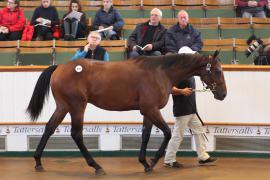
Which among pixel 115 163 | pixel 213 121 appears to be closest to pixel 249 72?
pixel 213 121

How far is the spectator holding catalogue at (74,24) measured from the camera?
1124 cm

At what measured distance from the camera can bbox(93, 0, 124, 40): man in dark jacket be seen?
1125 centimetres

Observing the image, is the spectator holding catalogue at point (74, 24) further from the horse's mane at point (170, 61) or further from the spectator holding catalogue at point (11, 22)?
the horse's mane at point (170, 61)

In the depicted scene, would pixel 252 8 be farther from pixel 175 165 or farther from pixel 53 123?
pixel 53 123

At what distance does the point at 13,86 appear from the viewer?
8859mm

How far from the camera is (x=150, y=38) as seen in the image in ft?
30.6

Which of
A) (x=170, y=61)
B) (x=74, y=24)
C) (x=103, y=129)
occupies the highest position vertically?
(x=74, y=24)

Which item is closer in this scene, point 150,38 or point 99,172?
point 99,172

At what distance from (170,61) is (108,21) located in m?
3.89

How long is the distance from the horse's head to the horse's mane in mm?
164

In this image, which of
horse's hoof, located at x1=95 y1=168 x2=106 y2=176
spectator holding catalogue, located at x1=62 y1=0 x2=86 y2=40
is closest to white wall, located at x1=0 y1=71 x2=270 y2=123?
horse's hoof, located at x1=95 y1=168 x2=106 y2=176

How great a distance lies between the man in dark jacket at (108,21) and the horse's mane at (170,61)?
11.5ft

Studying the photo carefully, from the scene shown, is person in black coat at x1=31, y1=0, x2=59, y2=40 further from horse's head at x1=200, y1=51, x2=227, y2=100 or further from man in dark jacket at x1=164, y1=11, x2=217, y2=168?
horse's head at x1=200, y1=51, x2=227, y2=100

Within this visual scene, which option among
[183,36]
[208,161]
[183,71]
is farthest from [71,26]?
[208,161]
